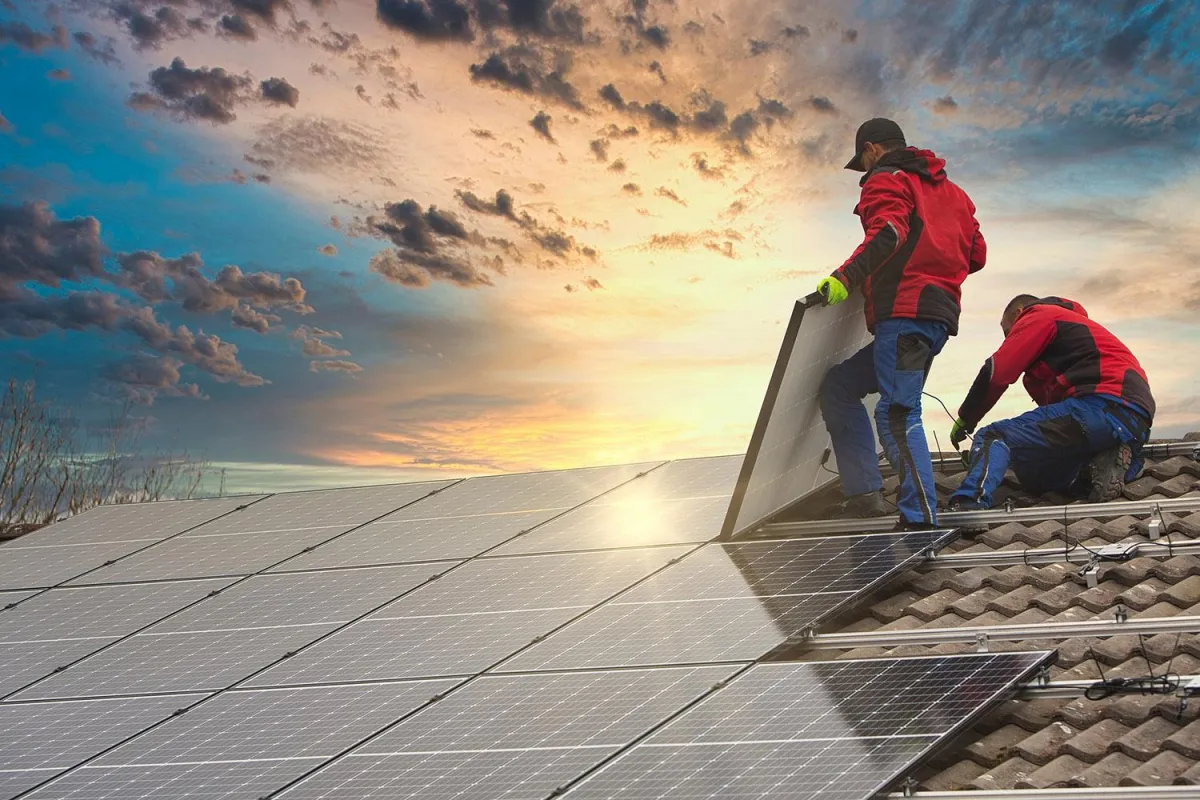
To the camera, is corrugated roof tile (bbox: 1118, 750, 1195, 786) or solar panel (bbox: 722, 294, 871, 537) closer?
corrugated roof tile (bbox: 1118, 750, 1195, 786)

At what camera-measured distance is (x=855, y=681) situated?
6.16 m

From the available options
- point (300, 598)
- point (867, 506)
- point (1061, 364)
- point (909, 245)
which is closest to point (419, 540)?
point (300, 598)

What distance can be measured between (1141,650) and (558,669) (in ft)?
9.91

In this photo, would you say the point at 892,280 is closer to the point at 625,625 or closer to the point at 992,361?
the point at 992,361

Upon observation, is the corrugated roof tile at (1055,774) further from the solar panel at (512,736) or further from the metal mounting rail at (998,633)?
the solar panel at (512,736)

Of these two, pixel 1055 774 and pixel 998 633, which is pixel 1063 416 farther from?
pixel 1055 774

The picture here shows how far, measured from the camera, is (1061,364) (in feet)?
30.5

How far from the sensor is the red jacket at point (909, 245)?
8.36 metres

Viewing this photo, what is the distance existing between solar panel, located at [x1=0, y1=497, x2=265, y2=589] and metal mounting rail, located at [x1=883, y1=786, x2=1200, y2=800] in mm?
8243

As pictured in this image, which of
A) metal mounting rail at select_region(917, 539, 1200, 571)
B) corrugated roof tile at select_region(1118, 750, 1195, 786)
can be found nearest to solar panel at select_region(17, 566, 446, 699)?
metal mounting rail at select_region(917, 539, 1200, 571)

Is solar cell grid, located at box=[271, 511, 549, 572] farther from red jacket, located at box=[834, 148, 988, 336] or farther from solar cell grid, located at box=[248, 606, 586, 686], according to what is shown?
red jacket, located at box=[834, 148, 988, 336]

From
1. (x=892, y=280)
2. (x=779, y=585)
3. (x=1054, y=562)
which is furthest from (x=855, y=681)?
(x=892, y=280)

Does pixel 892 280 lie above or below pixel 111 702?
above

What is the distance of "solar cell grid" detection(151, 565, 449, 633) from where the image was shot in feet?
28.4
